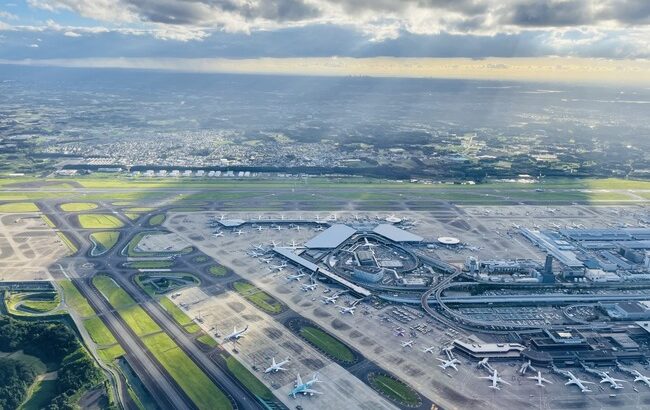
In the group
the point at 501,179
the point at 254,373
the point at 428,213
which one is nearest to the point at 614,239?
the point at 428,213

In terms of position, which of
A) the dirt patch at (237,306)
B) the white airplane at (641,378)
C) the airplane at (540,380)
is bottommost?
the white airplane at (641,378)

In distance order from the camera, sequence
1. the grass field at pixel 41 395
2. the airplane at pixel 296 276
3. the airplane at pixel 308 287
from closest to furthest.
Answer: the grass field at pixel 41 395 → the airplane at pixel 308 287 → the airplane at pixel 296 276

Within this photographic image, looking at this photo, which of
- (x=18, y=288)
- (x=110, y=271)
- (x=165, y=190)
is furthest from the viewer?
(x=165, y=190)

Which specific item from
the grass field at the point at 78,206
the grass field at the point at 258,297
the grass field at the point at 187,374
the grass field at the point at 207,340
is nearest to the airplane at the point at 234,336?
the grass field at the point at 207,340

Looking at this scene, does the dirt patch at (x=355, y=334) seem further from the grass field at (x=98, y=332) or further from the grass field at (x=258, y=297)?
the grass field at (x=98, y=332)

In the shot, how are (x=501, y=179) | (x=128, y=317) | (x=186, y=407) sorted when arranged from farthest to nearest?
(x=501, y=179)
(x=128, y=317)
(x=186, y=407)

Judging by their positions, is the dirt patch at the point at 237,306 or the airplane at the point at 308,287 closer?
the dirt patch at the point at 237,306

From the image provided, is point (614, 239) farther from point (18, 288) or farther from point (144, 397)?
point (18, 288)
